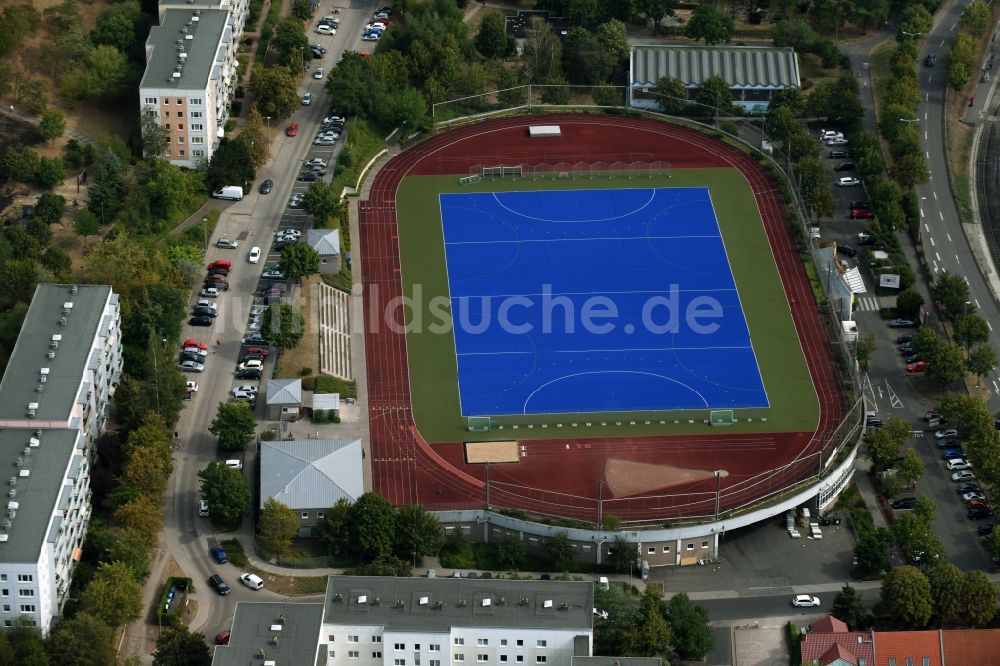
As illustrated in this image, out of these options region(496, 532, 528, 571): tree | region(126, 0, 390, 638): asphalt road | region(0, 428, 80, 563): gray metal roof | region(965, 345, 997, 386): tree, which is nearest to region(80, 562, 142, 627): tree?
region(0, 428, 80, 563): gray metal roof

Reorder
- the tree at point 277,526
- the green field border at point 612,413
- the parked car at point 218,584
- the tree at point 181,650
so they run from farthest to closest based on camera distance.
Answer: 1. the green field border at point 612,413
2. the tree at point 277,526
3. the parked car at point 218,584
4. the tree at point 181,650

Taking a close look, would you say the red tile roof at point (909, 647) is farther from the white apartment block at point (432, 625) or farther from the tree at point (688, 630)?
the white apartment block at point (432, 625)

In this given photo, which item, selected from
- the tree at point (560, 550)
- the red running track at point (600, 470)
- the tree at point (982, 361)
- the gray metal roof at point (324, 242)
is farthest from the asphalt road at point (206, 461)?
the tree at point (982, 361)

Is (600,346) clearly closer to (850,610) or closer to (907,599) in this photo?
(850,610)

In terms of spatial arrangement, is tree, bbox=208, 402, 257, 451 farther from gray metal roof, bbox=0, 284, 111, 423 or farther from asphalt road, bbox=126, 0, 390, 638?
gray metal roof, bbox=0, 284, 111, 423

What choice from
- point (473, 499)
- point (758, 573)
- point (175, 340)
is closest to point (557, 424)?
point (473, 499)
